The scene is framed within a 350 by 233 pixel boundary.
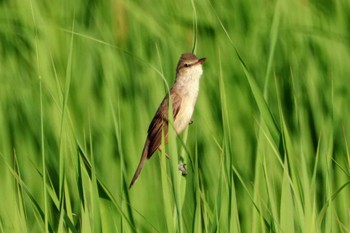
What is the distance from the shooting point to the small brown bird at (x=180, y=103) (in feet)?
11.4

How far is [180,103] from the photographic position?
3652 millimetres

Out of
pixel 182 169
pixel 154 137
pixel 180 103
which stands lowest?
pixel 182 169

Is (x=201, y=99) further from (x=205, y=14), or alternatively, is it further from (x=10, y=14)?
(x=10, y=14)

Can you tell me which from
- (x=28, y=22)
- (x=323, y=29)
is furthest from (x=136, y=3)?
(x=323, y=29)

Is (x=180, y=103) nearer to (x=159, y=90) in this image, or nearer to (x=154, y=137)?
(x=154, y=137)

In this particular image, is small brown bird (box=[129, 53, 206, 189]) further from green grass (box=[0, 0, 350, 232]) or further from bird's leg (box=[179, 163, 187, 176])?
bird's leg (box=[179, 163, 187, 176])

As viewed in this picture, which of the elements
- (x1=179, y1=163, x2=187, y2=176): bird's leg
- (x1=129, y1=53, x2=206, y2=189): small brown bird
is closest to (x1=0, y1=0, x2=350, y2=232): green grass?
(x1=129, y1=53, x2=206, y2=189): small brown bird

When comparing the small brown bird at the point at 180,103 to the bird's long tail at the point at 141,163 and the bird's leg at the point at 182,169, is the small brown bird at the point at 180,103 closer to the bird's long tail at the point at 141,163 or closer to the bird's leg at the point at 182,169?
the bird's long tail at the point at 141,163

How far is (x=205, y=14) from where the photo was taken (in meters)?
4.29

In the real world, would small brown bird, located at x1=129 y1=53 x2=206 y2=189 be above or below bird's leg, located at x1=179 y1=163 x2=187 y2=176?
above

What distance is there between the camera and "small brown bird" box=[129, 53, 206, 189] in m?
3.47

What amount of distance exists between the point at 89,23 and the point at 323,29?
117 centimetres

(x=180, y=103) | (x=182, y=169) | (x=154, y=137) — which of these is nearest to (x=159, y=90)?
(x=180, y=103)

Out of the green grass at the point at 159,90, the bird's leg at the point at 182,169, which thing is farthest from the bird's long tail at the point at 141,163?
the bird's leg at the point at 182,169
